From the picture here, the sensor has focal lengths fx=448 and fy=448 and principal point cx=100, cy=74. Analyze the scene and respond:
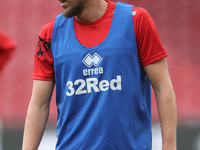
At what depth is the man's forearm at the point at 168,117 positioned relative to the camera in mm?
2162

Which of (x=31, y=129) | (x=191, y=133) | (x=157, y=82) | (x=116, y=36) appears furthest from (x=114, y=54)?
(x=191, y=133)

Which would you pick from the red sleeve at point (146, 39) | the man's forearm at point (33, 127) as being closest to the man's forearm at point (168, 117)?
the red sleeve at point (146, 39)

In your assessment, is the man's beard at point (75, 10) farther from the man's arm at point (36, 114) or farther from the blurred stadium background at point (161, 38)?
the blurred stadium background at point (161, 38)

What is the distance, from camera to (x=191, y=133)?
15.6 feet

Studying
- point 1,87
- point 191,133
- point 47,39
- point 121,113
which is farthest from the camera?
point 1,87

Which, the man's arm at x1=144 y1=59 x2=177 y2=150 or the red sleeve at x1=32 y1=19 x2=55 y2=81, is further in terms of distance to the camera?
the red sleeve at x1=32 y1=19 x2=55 y2=81

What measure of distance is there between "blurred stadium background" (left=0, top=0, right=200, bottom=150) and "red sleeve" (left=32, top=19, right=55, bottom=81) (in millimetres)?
2991

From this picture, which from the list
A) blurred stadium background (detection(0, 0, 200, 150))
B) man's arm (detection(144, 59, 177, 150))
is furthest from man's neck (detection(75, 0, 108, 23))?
blurred stadium background (detection(0, 0, 200, 150))

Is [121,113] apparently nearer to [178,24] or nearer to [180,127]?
[180,127]

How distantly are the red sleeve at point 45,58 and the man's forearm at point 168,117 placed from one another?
596 millimetres

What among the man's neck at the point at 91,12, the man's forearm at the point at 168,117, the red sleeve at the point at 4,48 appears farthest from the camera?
the red sleeve at the point at 4,48

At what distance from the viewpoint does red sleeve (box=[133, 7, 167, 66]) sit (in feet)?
7.17

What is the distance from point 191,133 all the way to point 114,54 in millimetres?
2816

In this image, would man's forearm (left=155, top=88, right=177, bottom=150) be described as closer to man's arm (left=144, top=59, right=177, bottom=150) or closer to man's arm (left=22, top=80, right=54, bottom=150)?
man's arm (left=144, top=59, right=177, bottom=150)
